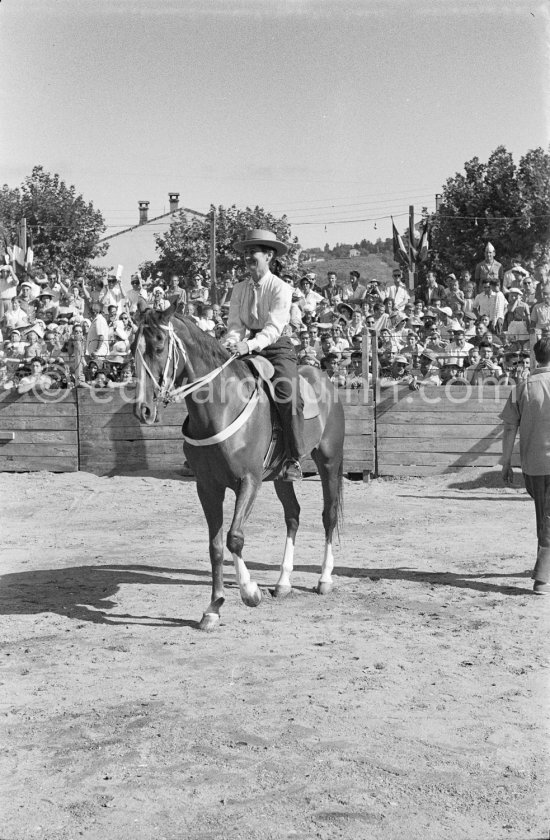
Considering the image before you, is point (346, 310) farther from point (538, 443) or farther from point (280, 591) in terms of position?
point (280, 591)

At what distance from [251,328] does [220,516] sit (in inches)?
67.9

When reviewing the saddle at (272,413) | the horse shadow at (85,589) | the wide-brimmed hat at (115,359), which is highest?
the wide-brimmed hat at (115,359)

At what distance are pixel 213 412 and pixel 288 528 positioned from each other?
1.90 m

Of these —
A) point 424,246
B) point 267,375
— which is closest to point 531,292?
point 424,246

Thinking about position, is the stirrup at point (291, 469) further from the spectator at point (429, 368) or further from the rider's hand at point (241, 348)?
the spectator at point (429, 368)

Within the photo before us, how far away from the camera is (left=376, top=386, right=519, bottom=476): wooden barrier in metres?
14.8

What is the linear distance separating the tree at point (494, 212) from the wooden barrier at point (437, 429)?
620 inches

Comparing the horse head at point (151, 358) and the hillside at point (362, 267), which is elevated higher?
the hillside at point (362, 267)

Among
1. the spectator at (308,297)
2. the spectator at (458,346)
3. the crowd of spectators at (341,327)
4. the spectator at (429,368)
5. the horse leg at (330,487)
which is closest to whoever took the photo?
the horse leg at (330,487)

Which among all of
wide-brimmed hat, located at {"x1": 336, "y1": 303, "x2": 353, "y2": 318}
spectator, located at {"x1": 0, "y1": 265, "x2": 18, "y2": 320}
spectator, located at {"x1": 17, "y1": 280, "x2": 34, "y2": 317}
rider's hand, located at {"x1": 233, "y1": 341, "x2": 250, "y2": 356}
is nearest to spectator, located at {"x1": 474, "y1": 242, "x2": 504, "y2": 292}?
wide-brimmed hat, located at {"x1": 336, "y1": 303, "x2": 353, "y2": 318}

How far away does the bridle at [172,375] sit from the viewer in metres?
6.77

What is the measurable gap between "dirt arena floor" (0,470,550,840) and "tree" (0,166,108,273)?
96.8 feet

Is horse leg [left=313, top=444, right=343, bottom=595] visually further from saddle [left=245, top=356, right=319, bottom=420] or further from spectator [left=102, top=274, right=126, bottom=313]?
spectator [left=102, top=274, right=126, bottom=313]

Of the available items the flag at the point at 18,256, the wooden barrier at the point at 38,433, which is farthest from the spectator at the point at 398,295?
the flag at the point at 18,256
